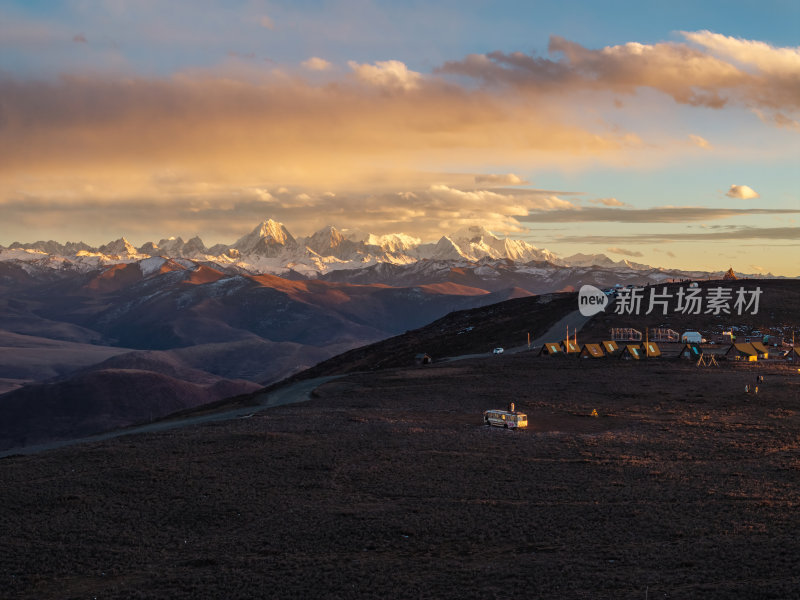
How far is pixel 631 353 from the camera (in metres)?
93.6

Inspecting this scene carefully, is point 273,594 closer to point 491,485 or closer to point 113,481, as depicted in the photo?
point 491,485

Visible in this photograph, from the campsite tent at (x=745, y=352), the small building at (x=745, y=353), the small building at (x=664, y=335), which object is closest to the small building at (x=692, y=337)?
the small building at (x=664, y=335)

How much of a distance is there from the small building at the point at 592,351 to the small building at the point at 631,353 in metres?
2.46

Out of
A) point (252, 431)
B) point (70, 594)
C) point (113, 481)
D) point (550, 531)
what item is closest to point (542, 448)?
point (550, 531)

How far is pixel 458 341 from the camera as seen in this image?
434 feet

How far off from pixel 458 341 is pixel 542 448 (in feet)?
295

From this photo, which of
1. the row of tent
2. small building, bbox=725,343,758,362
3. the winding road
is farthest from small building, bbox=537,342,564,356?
small building, bbox=725,343,758,362

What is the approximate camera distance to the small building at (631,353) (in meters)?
93.0

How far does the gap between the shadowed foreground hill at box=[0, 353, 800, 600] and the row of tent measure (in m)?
38.1

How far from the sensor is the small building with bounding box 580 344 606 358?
3728 inches

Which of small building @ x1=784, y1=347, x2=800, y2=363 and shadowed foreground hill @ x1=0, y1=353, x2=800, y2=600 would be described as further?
small building @ x1=784, y1=347, x2=800, y2=363

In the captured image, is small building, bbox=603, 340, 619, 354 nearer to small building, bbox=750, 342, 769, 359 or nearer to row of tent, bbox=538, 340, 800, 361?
row of tent, bbox=538, 340, 800, 361

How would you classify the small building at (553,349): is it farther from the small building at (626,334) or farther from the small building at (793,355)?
the small building at (793,355)

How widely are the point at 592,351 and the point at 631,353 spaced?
4865 millimetres
